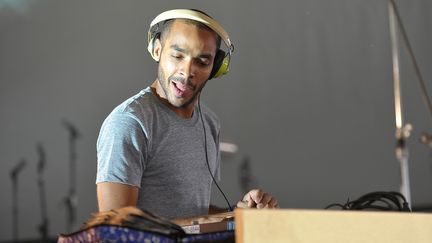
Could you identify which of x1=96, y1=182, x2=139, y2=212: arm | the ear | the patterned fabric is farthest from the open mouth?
the patterned fabric

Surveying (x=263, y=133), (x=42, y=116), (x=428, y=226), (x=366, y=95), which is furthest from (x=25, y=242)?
(x=428, y=226)

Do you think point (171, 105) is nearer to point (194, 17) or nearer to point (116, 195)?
point (194, 17)

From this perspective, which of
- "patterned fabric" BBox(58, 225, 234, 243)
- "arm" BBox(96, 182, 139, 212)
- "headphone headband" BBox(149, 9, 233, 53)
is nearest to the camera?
"patterned fabric" BBox(58, 225, 234, 243)

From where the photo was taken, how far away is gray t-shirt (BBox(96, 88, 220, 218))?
4.24ft

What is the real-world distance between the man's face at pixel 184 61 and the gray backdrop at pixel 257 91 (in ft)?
9.26

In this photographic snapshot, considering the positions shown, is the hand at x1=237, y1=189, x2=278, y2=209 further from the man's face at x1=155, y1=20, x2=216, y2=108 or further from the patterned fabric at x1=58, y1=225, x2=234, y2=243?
the patterned fabric at x1=58, y1=225, x2=234, y2=243

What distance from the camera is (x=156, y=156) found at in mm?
1392

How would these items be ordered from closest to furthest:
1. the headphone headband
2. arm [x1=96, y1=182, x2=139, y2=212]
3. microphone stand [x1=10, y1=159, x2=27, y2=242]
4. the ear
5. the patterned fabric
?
the patterned fabric, arm [x1=96, y1=182, x2=139, y2=212], the headphone headband, the ear, microphone stand [x1=10, y1=159, x2=27, y2=242]

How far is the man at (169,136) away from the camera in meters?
1.29

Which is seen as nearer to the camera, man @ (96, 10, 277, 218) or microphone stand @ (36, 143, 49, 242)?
man @ (96, 10, 277, 218)

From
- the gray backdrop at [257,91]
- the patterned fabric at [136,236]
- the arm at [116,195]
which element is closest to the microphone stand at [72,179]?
the gray backdrop at [257,91]

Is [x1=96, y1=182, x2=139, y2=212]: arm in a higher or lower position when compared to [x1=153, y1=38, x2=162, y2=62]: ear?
lower

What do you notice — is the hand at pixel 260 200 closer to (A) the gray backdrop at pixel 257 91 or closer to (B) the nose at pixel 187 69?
(B) the nose at pixel 187 69

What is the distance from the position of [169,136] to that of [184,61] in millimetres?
155
